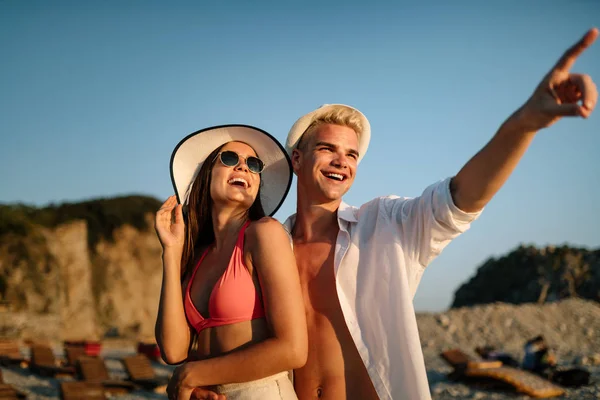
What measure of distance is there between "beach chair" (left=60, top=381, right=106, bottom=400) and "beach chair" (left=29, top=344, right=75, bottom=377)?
2371mm

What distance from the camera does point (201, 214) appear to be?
323cm

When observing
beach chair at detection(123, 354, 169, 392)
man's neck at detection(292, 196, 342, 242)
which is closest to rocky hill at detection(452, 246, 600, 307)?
beach chair at detection(123, 354, 169, 392)

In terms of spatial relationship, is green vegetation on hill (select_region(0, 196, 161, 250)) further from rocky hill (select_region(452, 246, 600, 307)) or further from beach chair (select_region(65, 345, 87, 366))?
rocky hill (select_region(452, 246, 600, 307))

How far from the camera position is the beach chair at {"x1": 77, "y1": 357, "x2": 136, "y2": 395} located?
1099cm

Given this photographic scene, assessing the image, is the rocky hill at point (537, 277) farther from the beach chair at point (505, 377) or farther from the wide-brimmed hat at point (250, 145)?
the wide-brimmed hat at point (250, 145)

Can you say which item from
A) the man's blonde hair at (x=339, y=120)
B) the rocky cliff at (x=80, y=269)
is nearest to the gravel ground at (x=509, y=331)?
the rocky cliff at (x=80, y=269)

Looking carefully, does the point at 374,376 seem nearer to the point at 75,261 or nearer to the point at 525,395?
the point at 525,395

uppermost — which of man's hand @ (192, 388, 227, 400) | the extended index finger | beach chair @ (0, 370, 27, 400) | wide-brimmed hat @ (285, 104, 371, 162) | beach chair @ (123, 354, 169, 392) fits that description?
the extended index finger

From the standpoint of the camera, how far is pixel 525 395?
36.9 ft

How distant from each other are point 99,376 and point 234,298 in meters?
9.91

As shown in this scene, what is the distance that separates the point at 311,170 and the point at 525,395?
9814 millimetres

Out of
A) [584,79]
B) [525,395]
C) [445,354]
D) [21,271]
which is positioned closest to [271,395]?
[584,79]

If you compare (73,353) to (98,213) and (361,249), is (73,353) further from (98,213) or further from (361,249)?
(98,213)

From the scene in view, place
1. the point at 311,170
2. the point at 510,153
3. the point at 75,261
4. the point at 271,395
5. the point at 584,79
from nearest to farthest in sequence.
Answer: the point at 584,79
the point at 510,153
the point at 271,395
the point at 311,170
the point at 75,261
